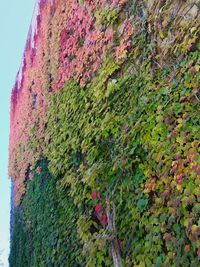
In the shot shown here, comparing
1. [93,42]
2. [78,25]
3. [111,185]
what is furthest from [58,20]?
[111,185]

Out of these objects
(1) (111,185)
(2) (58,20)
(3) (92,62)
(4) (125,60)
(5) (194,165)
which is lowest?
(5) (194,165)

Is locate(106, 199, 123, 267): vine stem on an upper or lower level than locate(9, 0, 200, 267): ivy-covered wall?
lower

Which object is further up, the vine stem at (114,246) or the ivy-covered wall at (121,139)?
the ivy-covered wall at (121,139)

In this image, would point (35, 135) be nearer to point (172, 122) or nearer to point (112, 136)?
point (112, 136)

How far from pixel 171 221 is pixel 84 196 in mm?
1418

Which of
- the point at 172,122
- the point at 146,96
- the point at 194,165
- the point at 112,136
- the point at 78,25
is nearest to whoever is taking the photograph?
the point at 194,165

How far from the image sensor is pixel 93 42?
169 inches

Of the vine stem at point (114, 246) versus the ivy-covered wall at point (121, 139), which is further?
the vine stem at point (114, 246)

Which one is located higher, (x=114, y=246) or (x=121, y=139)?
(x=121, y=139)

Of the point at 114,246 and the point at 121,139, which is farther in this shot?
the point at 121,139

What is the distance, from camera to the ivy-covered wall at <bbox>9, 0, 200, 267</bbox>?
2.59m

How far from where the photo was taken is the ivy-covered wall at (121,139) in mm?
2592

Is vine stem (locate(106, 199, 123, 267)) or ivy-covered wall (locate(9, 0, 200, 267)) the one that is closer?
ivy-covered wall (locate(9, 0, 200, 267))

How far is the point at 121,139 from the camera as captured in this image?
3.34m
